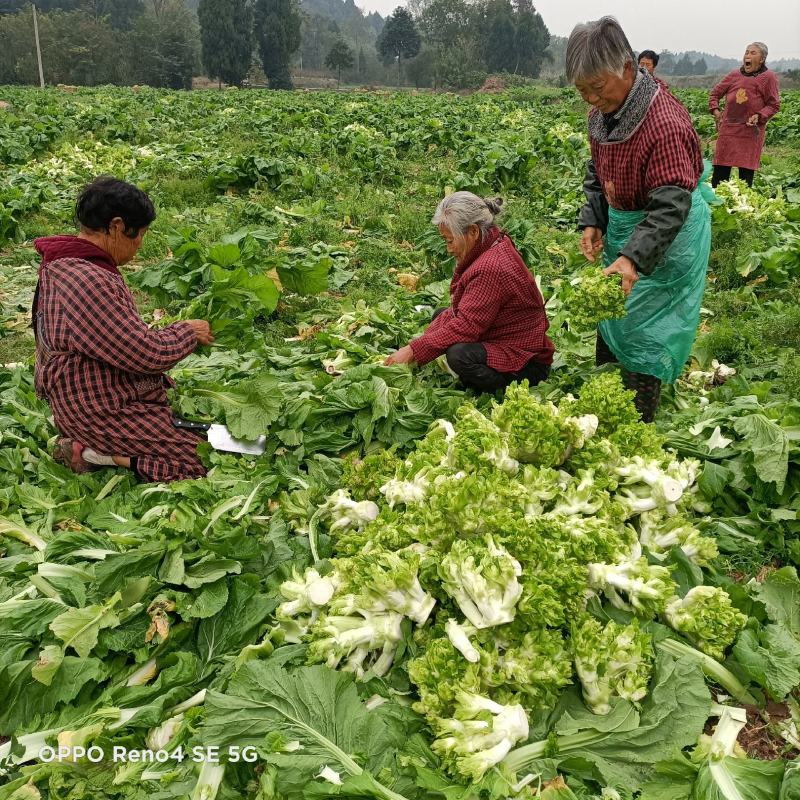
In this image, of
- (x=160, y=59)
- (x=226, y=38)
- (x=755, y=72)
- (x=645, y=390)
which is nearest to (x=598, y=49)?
(x=645, y=390)

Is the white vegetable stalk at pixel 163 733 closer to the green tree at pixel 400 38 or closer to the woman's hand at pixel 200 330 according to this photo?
the woman's hand at pixel 200 330

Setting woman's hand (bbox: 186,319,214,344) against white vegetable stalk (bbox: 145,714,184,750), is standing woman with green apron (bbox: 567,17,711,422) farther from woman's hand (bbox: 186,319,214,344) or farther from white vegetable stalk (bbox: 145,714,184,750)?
white vegetable stalk (bbox: 145,714,184,750)

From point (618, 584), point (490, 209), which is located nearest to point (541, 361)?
point (490, 209)

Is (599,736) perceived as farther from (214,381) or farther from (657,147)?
(214,381)

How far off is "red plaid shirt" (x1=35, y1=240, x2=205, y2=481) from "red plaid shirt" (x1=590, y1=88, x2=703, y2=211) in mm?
2690

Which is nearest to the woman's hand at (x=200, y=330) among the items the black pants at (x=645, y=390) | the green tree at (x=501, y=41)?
the black pants at (x=645, y=390)

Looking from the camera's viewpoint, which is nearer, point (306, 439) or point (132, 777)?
point (132, 777)

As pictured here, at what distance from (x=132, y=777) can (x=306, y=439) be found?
2.02 m

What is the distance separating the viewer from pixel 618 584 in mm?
2564

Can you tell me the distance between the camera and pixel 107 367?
12.0 ft

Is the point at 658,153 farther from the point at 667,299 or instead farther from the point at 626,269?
the point at 667,299

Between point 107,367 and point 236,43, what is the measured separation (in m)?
70.9

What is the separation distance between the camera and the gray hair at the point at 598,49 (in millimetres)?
3219

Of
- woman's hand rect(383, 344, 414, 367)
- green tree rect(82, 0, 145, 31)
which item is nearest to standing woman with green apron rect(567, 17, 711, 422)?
woman's hand rect(383, 344, 414, 367)
